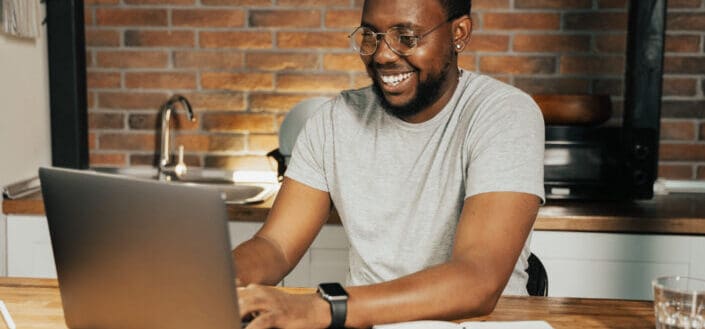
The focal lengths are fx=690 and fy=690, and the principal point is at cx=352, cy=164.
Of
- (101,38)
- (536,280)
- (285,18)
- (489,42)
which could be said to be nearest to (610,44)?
(489,42)

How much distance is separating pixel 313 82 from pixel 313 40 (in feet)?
0.51

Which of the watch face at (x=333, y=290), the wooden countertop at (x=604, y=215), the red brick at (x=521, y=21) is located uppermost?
the red brick at (x=521, y=21)

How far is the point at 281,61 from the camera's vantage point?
257 cm

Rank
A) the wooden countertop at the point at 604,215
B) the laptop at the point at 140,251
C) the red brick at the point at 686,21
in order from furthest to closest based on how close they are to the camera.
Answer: the red brick at the point at 686,21 → the wooden countertop at the point at 604,215 → the laptop at the point at 140,251

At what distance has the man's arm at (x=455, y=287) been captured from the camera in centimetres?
104

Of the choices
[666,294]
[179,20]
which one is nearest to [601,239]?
[666,294]

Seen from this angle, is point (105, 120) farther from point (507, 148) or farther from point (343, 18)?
→ point (507, 148)

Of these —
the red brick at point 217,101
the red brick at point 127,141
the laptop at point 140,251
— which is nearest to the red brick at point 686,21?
the red brick at point 217,101

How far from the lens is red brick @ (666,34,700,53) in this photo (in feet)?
8.00

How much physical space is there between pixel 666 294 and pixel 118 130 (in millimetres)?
2150

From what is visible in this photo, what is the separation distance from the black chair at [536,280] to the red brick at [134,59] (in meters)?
1.65

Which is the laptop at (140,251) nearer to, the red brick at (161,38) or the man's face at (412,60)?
the man's face at (412,60)

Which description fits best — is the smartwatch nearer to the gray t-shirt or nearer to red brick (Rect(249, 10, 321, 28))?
the gray t-shirt

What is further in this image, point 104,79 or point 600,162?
point 104,79
